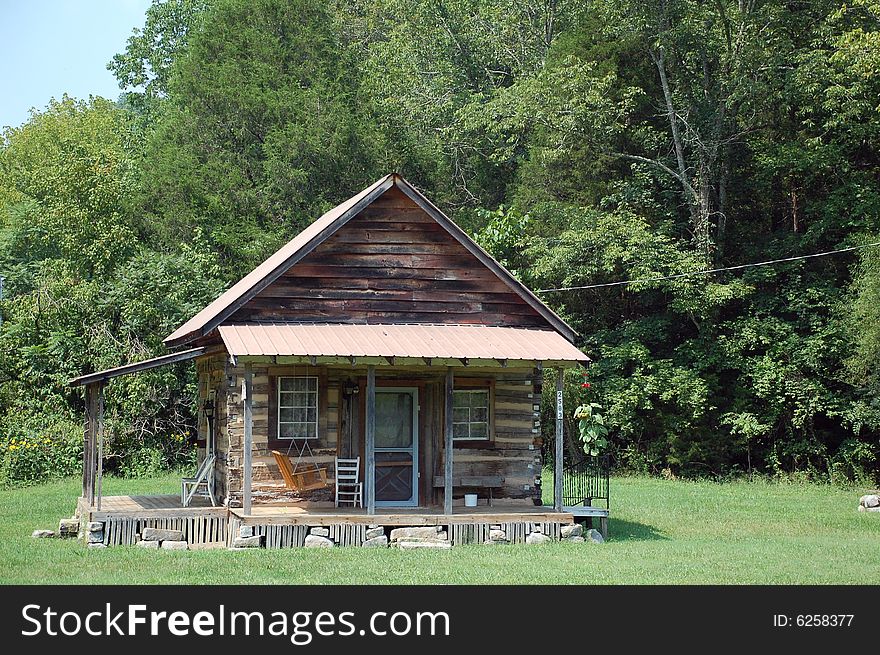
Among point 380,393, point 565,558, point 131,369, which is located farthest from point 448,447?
point 131,369

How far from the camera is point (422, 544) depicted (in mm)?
17672

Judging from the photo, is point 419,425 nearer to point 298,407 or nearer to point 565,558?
point 298,407

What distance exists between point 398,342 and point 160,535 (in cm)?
485

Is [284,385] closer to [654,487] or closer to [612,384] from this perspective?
[654,487]

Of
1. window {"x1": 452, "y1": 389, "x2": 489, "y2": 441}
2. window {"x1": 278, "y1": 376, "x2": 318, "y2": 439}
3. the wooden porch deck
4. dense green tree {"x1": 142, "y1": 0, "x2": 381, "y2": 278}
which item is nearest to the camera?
the wooden porch deck

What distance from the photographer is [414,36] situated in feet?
149

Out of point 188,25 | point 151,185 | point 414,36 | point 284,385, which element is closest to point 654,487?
point 284,385

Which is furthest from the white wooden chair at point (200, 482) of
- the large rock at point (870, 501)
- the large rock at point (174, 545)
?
the large rock at point (870, 501)

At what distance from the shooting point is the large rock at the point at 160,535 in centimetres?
1794

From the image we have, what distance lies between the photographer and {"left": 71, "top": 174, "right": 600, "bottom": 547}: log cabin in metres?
18.0

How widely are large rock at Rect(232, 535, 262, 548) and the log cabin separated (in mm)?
336

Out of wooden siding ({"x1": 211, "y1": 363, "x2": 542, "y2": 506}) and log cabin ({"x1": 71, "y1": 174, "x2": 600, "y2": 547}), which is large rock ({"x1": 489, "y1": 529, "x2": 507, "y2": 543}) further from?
wooden siding ({"x1": 211, "y1": 363, "x2": 542, "y2": 506})

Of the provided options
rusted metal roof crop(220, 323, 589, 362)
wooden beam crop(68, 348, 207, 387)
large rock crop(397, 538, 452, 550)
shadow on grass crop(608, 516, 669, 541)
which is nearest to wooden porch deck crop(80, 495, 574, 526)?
large rock crop(397, 538, 452, 550)

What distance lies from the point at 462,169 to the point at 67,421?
17.9 meters
